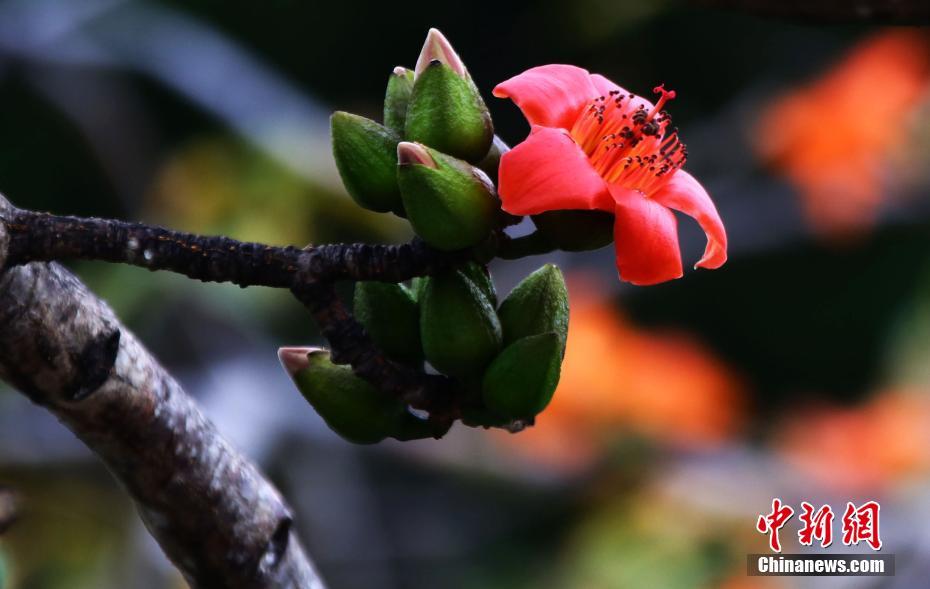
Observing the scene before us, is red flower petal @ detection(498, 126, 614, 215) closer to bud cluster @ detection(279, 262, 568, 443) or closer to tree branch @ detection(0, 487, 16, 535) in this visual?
bud cluster @ detection(279, 262, 568, 443)

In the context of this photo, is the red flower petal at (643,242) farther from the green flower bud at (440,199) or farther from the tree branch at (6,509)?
the tree branch at (6,509)

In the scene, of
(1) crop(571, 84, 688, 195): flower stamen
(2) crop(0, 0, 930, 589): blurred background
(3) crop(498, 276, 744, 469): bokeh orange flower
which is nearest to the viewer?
(1) crop(571, 84, 688, 195): flower stamen

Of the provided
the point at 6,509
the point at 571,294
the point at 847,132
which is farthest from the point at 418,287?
the point at 847,132

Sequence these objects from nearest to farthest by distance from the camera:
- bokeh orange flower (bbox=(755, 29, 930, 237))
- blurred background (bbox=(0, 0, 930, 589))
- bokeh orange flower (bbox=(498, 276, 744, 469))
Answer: blurred background (bbox=(0, 0, 930, 589))
bokeh orange flower (bbox=(498, 276, 744, 469))
bokeh orange flower (bbox=(755, 29, 930, 237))

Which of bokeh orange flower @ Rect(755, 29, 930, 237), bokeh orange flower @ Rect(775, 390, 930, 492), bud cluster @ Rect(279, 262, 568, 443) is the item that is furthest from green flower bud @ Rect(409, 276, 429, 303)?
bokeh orange flower @ Rect(755, 29, 930, 237)

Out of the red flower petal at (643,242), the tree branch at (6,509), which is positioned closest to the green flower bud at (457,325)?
the red flower petal at (643,242)

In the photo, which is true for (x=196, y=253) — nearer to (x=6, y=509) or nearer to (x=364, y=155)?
(x=364, y=155)
